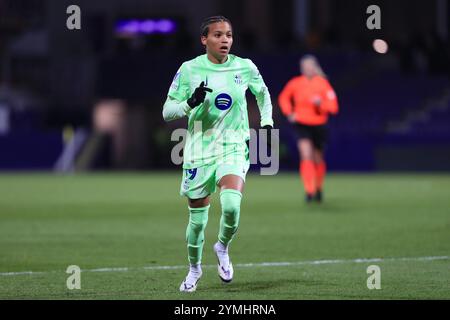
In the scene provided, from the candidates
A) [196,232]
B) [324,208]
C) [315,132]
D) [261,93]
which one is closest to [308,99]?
[315,132]

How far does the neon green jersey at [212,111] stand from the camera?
30.0ft

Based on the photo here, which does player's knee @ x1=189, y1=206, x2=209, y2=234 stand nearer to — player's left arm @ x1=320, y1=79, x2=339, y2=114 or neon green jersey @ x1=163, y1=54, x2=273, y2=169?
neon green jersey @ x1=163, y1=54, x2=273, y2=169

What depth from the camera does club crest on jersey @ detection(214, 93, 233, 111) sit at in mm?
9188

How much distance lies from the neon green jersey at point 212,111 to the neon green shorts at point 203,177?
5 cm

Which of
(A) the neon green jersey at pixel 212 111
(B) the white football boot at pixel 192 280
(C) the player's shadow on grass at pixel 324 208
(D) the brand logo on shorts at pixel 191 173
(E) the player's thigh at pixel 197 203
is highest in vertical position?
(A) the neon green jersey at pixel 212 111

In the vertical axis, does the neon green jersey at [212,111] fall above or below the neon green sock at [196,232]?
above

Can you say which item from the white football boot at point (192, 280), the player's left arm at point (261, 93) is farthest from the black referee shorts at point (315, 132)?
the white football boot at point (192, 280)

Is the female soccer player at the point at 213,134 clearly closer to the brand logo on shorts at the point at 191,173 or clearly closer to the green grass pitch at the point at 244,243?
the brand logo on shorts at the point at 191,173

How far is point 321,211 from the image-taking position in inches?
693

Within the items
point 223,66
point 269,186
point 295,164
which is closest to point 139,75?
point 295,164

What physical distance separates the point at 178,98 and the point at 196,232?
109 cm

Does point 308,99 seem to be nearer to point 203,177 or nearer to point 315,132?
point 315,132

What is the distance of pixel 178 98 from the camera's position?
911cm

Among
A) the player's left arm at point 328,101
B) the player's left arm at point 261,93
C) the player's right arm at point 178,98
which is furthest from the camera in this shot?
the player's left arm at point 328,101
